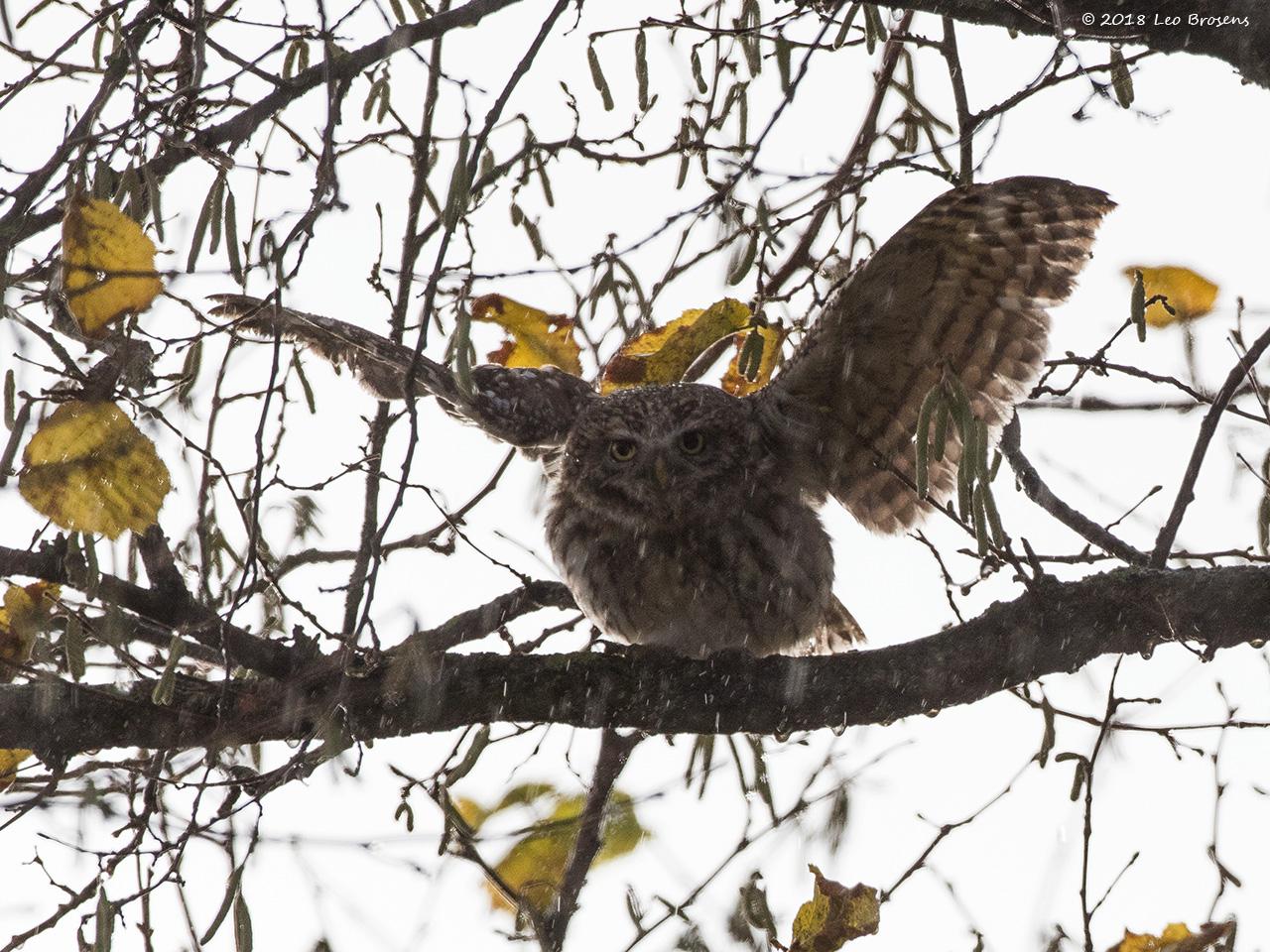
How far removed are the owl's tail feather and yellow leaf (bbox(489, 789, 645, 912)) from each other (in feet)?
4.68

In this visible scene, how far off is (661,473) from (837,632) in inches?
39.0

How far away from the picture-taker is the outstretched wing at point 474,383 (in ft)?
10.8

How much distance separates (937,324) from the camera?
3512mm

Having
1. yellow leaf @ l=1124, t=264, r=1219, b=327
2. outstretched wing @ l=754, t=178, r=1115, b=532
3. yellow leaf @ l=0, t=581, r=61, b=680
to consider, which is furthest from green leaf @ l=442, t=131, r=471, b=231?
yellow leaf @ l=1124, t=264, r=1219, b=327

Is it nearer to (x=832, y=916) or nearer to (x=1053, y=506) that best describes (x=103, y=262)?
(x=832, y=916)

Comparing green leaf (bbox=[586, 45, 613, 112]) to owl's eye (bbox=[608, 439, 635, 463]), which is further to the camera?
owl's eye (bbox=[608, 439, 635, 463])

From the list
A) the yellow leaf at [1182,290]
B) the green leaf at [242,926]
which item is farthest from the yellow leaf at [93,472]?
the yellow leaf at [1182,290]

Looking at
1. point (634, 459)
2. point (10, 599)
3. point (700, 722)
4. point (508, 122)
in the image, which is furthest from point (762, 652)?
point (10, 599)

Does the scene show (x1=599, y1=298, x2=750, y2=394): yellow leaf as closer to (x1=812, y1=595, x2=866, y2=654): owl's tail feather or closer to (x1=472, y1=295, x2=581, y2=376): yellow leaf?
(x1=472, y1=295, x2=581, y2=376): yellow leaf

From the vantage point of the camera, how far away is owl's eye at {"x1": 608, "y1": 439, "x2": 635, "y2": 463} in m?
4.07

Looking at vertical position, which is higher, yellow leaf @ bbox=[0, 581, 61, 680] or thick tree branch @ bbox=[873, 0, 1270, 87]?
thick tree branch @ bbox=[873, 0, 1270, 87]

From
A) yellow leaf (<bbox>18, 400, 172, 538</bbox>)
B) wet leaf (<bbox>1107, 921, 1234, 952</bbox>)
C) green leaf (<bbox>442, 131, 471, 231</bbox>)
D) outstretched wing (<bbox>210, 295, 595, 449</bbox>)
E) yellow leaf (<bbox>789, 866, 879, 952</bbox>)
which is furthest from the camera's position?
outstretched wing (<bbox>210, 295, 595, 449</bbox>)

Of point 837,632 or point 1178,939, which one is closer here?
point 1178,939

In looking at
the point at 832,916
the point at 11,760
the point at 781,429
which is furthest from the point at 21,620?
the point at 781,429
